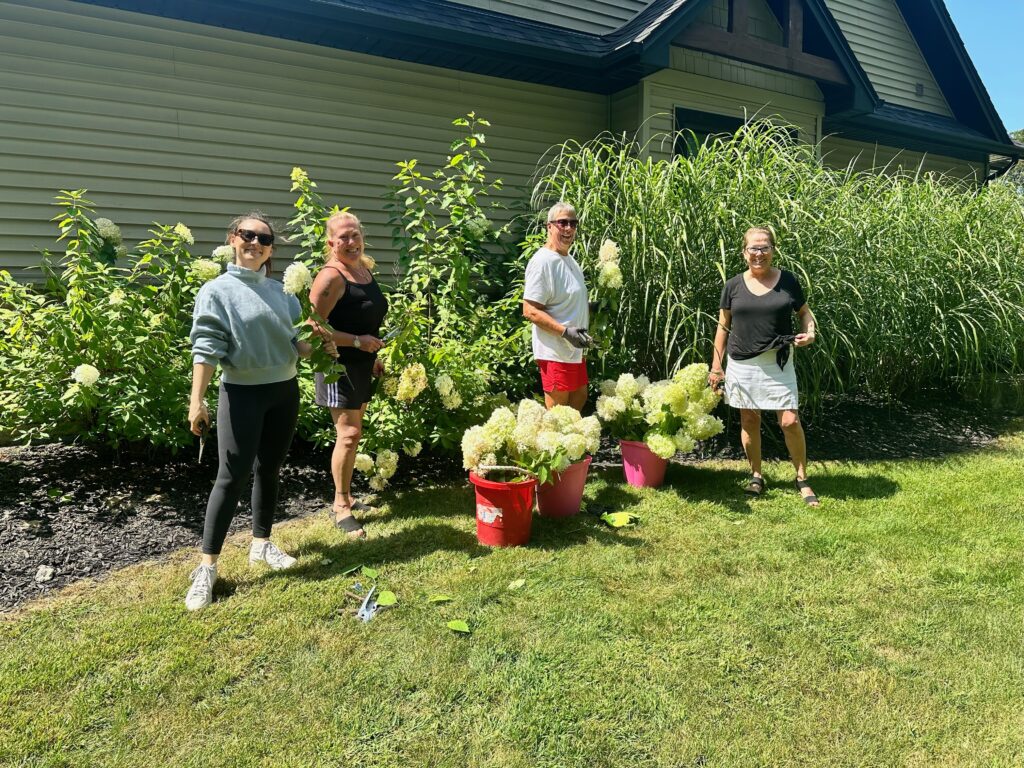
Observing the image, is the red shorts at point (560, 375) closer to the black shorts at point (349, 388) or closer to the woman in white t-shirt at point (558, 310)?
the woman in white t-shirt at point (558, 310)

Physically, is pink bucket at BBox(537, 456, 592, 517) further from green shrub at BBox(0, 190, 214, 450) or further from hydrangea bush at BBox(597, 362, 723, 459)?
green shrub at BBox(0, 190, 214, 450)

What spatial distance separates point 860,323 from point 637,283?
1.63 m

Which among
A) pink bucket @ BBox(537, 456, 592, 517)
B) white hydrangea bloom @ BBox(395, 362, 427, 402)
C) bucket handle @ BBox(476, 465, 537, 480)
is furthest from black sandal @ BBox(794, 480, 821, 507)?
white hydrangea bloom @ BBox(395, 362, 427, 402)

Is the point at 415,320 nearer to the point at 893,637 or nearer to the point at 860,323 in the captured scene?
the point at 893,637

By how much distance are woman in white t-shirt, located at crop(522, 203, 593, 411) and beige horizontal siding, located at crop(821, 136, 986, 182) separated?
6995mm

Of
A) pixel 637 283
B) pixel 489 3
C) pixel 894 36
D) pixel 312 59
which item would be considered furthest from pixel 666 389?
pixel 894 36

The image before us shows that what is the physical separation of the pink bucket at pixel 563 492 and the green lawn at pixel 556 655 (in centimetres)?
13

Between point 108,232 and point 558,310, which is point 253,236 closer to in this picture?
point 558,310

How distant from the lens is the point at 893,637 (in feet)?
7.57

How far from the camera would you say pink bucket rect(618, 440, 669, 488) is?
384 centimetres

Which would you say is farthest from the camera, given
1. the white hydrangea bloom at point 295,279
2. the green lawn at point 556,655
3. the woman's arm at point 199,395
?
the white hydrangea bloom at point 295,279

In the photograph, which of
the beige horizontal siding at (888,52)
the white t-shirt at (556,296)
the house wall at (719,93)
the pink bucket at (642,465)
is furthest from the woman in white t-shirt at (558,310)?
the beige horizontal siding at (888,52)

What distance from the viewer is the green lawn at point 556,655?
179cm

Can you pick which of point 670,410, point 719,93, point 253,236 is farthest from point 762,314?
point 719,93
